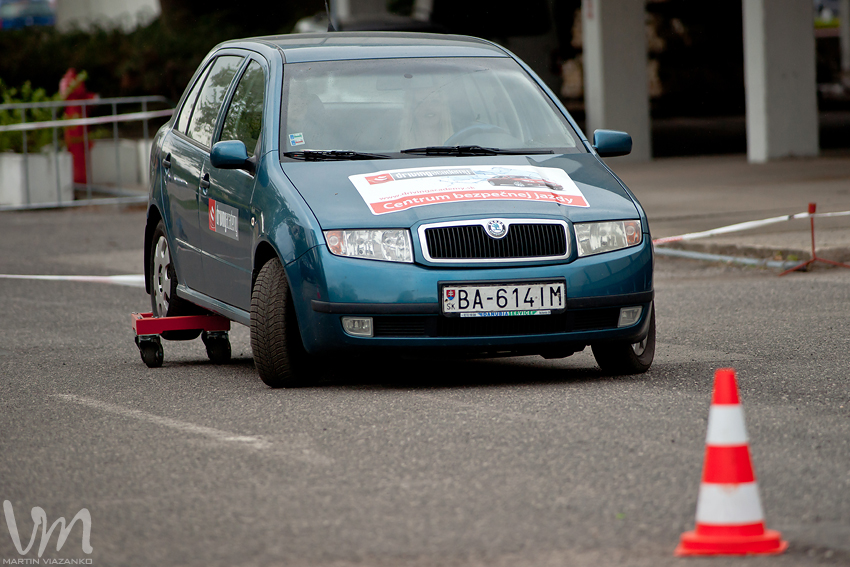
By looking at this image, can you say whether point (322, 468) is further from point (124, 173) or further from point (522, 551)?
point (124, 173)

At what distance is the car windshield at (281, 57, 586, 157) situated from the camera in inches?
278

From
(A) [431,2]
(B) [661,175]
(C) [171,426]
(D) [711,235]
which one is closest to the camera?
(C) [171,426]

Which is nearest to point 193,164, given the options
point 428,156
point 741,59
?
point 428,156

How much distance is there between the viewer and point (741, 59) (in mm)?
33969

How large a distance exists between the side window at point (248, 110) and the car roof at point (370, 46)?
191 mm

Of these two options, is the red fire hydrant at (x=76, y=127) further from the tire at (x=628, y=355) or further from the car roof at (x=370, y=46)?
the tire at (x=628, y=355)

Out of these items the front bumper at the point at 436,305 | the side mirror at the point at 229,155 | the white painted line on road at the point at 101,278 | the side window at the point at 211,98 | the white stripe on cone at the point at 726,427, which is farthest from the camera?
the white painted line on road at the point at 101,278

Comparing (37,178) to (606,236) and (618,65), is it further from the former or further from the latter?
(606,236)

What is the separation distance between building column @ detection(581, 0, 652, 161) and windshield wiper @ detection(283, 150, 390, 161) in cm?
1460

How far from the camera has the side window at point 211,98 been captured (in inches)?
307

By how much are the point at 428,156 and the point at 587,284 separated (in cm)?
114

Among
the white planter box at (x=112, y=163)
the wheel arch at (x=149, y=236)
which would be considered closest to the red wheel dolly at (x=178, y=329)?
the wheel arch at (x=149, y=236)

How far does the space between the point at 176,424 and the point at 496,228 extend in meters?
1.63

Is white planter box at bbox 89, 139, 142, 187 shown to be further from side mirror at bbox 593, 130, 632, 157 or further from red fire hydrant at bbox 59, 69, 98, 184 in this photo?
side mirror at bbox 593, 130, 632, 157
